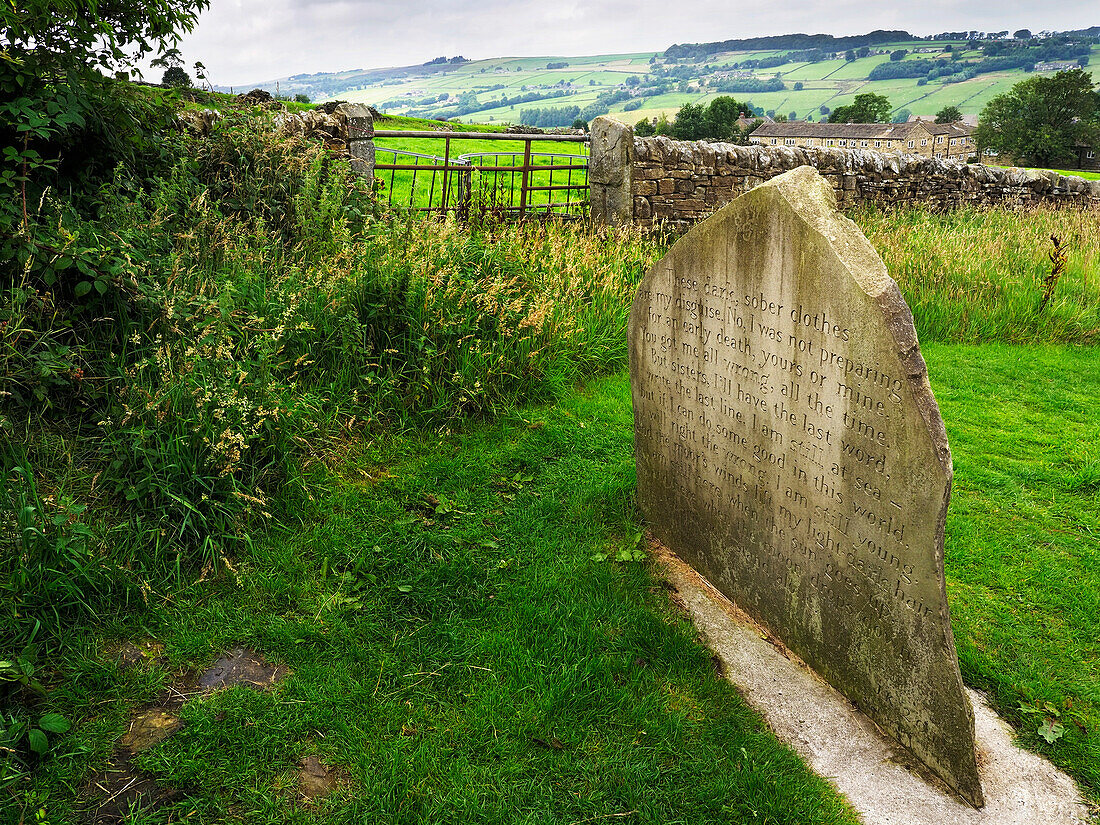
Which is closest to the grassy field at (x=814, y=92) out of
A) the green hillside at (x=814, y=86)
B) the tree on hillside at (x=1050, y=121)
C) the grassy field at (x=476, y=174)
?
the green hillside at (x=814, y=86)

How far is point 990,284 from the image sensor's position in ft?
26.3

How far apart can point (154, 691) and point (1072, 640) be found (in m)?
3.81

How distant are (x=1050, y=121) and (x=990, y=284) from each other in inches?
2211

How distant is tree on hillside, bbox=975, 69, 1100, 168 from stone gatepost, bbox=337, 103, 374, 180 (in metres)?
49.9

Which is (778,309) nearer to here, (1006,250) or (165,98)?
(165,98)

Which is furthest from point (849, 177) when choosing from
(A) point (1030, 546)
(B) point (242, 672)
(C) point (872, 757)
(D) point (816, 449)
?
(B) point (242, 672)

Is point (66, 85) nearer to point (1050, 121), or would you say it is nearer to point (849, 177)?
point (849, 177)

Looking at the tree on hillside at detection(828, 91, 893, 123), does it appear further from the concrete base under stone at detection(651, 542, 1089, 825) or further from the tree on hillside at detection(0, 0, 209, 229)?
the concrete base under stone at detection(651, 542, 1089, 825)

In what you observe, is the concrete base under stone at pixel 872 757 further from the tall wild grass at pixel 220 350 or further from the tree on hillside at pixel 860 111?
the tree on hillside at pixel 860 111

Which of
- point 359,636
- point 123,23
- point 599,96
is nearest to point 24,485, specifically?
point 359,636

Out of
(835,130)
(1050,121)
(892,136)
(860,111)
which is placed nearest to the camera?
(1050,121)

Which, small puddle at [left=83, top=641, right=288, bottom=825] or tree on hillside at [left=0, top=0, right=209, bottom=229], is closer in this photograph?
small puddle at [left=83, top=641, right=288, bottom=825]

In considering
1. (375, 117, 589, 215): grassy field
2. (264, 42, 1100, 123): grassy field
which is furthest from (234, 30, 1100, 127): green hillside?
(375, 117, 589, 215): grassy field

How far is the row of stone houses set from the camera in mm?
60906
